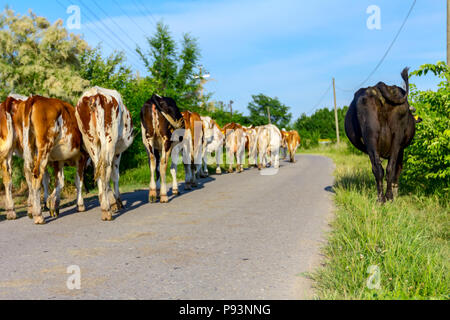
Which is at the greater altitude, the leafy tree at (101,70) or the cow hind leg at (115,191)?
the leafy tree at (101,70)

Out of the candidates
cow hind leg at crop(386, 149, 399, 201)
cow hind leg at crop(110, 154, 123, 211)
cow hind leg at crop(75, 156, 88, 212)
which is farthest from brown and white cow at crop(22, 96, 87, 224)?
cow hind leg at crop(386, 149, 399, 201)

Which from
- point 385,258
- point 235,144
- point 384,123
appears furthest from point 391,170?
point 235,144

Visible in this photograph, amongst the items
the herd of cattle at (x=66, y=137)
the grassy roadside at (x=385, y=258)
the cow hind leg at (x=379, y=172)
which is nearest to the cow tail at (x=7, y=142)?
the herd of cattle at (x=66, y=137)

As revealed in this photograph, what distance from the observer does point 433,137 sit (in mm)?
Result: 7113

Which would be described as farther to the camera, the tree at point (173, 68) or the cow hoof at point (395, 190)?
the tree at point (173, 68)

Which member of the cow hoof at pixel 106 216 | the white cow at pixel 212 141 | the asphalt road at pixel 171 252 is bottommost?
the asphalt road at pixel 171 252

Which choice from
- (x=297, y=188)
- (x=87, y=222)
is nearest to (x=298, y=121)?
(x=297, y=188)

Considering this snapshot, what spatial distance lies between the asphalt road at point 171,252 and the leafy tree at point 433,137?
1.98 m

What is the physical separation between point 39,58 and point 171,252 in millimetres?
17099

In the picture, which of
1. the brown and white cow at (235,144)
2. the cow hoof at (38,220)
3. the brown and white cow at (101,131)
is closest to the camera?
the cow hoof at (38,220)

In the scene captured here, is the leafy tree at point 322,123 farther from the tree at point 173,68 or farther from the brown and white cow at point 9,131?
the brown and white cow at point 9,131

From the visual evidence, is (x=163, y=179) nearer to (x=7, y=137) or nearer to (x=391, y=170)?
(x=7, y=137)

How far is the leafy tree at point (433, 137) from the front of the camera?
690 centimetres
